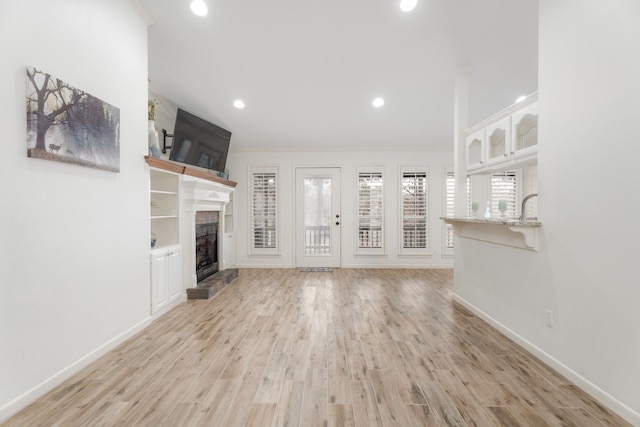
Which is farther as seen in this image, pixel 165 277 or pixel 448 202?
pixel 448 202

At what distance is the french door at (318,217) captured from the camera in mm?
5699

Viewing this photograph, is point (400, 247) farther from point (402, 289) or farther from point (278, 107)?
point (278, 107)

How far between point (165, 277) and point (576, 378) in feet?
12.1

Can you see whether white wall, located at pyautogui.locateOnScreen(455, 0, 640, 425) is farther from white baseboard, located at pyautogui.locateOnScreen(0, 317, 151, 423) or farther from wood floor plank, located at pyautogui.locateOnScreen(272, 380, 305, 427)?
white baseboard, located at pyautogui.locateOnScreen(0, 317, 151, 423)

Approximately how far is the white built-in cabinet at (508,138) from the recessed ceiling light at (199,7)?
10.1 feet

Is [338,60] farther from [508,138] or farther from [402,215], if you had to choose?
[402,215]

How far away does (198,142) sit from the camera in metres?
4.03

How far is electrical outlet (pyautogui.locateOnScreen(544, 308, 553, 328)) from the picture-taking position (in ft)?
6.78

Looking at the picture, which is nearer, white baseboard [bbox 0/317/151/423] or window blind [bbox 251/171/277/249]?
white baseboard [bbox 0/317/151/423]

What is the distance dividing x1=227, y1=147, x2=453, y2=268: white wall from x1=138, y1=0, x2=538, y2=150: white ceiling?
29.7 inches

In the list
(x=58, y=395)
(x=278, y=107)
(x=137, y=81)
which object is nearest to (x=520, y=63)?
(x=278, y=107)

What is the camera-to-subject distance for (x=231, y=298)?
3.72m

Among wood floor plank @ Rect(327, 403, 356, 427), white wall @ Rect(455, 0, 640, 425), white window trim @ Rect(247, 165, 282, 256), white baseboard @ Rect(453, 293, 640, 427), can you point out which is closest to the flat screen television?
white window trim @ Rect(247, 165, 282, 256)

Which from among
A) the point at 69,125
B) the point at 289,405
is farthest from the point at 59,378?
the point at 69,125
